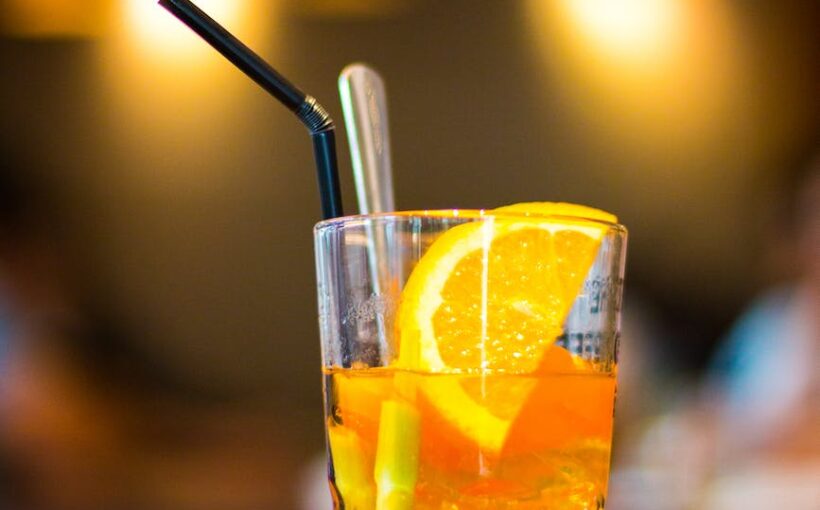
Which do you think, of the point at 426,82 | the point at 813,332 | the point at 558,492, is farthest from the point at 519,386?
the point at 426,82

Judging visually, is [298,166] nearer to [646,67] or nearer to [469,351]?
[646,67]

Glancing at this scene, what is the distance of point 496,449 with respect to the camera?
0.43 m

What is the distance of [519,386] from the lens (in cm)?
43

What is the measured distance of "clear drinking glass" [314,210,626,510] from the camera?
0.42 metres

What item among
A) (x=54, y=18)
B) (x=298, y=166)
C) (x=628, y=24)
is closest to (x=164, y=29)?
(x=54, y=18)

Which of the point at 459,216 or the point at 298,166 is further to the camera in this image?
the point at 298,166

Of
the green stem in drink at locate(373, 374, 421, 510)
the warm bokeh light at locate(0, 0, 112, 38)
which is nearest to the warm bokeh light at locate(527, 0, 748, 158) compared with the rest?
the warm bokeh light at locate(0, 0, 112, 38)

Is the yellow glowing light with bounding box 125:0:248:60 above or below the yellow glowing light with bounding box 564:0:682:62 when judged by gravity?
above

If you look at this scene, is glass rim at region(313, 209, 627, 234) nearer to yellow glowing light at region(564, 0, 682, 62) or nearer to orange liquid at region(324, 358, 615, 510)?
orange liquid at region(324, 358, 615, 510)

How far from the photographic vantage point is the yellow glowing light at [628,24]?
2391 millimetres

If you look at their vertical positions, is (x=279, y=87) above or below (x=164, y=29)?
below

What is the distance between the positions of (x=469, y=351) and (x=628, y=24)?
214 centimetres

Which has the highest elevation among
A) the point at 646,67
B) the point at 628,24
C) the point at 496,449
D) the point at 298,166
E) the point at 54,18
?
the point at 54,18

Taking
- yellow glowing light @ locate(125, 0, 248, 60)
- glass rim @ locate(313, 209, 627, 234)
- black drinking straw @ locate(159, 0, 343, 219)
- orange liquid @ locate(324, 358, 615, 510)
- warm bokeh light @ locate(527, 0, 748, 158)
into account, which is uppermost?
yellow glowing light @ locate(125, 0, 248, 60)
